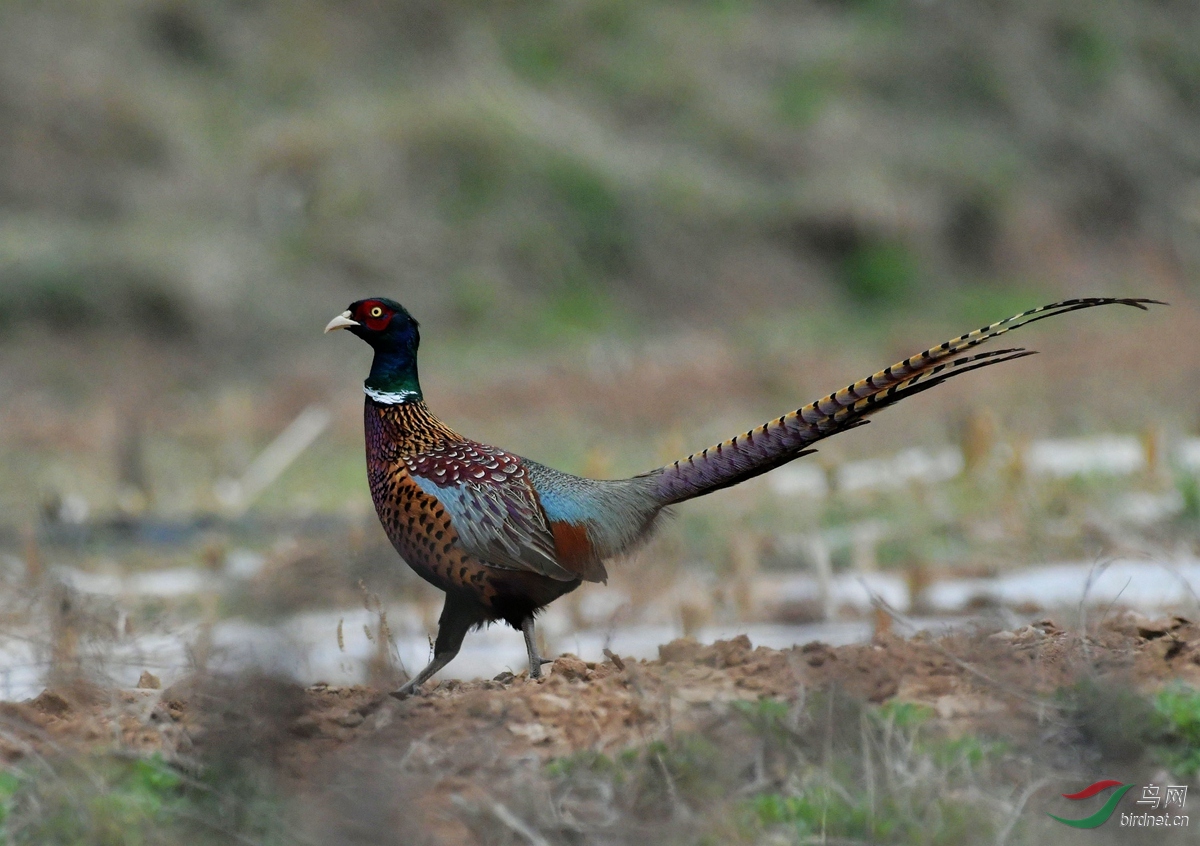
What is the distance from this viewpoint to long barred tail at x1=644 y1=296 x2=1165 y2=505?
455 cm

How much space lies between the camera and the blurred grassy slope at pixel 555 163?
2219cm

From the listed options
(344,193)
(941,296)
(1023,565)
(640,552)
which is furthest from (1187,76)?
(640,552)

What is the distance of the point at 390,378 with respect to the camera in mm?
5047

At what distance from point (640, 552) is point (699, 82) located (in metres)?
23.0

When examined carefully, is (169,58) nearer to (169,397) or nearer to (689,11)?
(169,397)

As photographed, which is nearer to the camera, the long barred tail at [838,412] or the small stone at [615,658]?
the long barred tail at [838,412]

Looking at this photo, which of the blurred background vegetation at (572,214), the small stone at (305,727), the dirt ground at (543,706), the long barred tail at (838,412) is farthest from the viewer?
the blurred background vegetation at (572,214)

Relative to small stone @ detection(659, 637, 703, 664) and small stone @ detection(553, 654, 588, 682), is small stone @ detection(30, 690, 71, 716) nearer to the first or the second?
small stone @ detection(553, 654, 588, 682)

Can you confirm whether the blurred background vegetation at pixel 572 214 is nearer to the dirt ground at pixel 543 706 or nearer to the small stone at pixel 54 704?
Answer: the small stone at pixel 54 704

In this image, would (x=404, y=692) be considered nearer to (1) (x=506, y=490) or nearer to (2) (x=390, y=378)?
→ (1) (x=506, y=490)

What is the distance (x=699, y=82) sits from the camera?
27234mm

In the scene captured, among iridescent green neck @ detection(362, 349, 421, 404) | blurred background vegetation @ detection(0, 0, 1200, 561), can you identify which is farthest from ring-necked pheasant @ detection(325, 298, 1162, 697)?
blurred background vegetation @ detection(0, 0, 1200, 561)

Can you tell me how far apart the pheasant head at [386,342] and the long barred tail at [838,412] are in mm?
1001

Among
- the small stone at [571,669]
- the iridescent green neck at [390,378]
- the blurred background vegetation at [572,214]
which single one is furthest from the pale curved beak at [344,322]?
the blurred background vegetation at [572,214]
